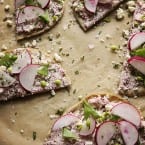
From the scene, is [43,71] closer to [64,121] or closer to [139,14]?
[64,121]

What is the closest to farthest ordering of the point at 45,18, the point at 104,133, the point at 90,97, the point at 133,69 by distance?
the point at 104,133 → the point at 90,97 → the point at 133,69 → the point at 45,18

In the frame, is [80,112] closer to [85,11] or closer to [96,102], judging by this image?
[96,102]

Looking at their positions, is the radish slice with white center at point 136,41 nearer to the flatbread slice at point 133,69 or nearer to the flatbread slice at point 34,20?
the flatbread slice at point 133,69

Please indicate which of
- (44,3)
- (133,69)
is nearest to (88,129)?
(133,69)

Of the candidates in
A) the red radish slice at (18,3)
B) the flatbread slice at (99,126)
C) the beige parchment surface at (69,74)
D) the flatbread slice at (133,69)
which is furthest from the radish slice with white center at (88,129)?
the red radish slice at (18,3)

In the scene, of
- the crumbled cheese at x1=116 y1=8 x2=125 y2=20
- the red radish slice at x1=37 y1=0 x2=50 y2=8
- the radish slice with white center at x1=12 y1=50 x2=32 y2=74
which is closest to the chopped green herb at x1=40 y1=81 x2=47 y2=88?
the radish slice with white center at x1=12 y1=50 x2=32 y2=74

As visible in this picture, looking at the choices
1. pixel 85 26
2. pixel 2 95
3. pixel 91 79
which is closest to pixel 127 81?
pixel 91 79
